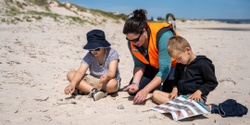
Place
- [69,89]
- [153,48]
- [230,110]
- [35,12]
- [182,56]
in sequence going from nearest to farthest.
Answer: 1. [230,110]
2. [182,56]
3. [153,48]
4. [69,89]
5. [35,12]

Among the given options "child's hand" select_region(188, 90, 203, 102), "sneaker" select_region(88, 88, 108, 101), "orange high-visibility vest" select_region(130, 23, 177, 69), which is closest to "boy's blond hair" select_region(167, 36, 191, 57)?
"orange high-visibility vest" select_region(130, 23, 177, 69)

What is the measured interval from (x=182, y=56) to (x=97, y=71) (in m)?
1.25

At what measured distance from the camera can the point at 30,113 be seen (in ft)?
9.53

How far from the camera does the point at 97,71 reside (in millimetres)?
3730

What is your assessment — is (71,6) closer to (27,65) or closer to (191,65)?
(27,65)

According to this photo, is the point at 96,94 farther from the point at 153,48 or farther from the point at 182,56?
the point at 182,56

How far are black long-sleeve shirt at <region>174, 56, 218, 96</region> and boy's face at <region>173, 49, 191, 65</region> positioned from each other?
77 millimetres

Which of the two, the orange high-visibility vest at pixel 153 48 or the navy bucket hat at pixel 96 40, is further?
the navy bucket hat at pixel 96 40

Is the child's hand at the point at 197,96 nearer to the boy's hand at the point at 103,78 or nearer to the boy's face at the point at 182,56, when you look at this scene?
the boy's face at the point at 182,56

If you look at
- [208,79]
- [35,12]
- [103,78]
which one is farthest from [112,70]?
[35,12]

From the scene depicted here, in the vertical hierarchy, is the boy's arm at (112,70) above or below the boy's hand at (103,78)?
above

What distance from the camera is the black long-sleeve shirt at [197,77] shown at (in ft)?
9.59

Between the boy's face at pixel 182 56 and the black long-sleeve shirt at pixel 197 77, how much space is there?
77mm

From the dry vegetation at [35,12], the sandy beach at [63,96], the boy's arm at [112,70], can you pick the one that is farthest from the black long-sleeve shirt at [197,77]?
the dry vegetation at [35,12]
